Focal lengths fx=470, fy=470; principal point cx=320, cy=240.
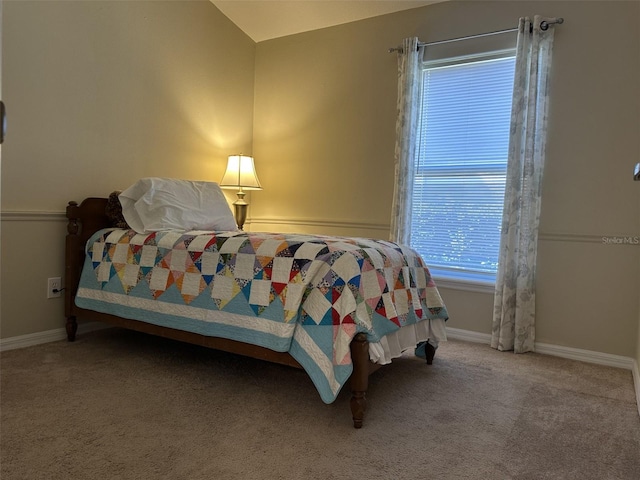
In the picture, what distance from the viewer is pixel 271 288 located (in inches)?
78.1

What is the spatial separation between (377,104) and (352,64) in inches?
15.9

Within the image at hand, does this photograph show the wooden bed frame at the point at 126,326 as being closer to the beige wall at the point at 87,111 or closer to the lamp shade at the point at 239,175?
the beige wall at the point at 87,111

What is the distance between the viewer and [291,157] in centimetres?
Result: 396

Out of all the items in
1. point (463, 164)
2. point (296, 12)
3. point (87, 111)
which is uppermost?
point (296, 12)

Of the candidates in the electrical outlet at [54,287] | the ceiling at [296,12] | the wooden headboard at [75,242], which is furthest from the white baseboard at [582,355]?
the electrical outlet at [54,287]

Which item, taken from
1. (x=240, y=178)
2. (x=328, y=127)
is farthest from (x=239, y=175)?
(x=328, y=127)

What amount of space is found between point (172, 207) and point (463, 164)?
1.92 meters

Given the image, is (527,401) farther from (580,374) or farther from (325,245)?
(325,245)

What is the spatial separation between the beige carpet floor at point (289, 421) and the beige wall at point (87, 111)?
0.59 metres

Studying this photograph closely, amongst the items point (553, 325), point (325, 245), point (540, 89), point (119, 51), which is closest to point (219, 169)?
point (119, 51)

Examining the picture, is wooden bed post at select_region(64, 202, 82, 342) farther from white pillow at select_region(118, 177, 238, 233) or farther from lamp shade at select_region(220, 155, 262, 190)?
lamp shade at select_region(220, 155, 262, 190)

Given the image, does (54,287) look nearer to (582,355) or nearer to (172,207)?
(172,207)

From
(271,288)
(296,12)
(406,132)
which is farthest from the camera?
(296,12)

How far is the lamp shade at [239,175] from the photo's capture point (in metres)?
3.68
